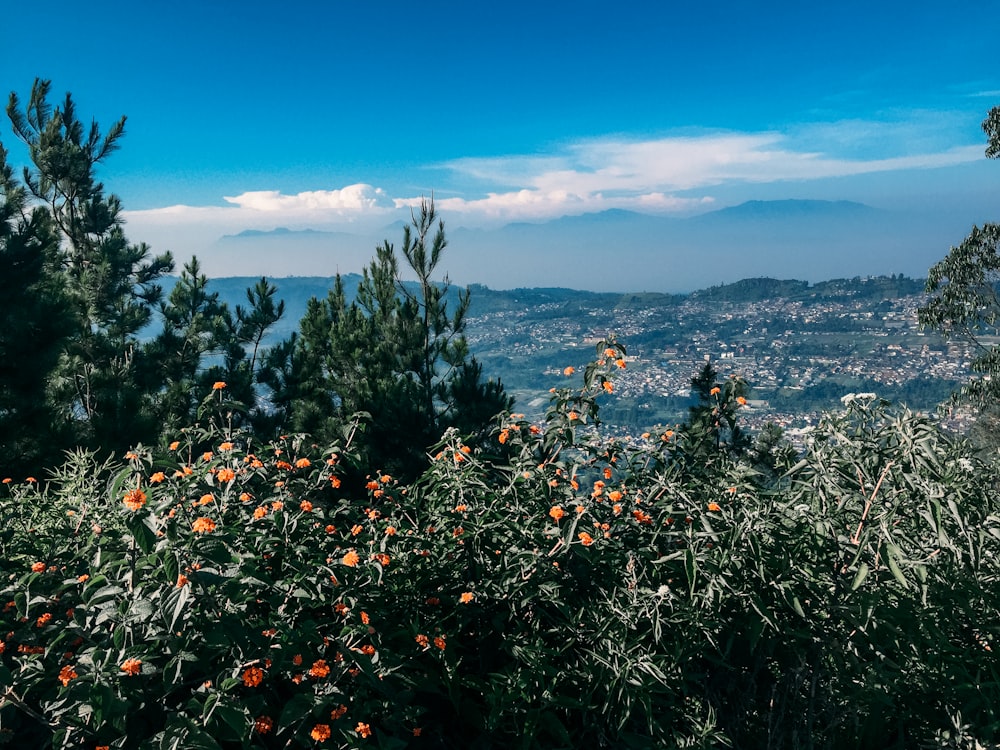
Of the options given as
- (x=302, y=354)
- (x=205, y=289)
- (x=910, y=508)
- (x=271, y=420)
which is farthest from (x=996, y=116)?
(x=205, y=289)

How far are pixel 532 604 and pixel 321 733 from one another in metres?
0.78

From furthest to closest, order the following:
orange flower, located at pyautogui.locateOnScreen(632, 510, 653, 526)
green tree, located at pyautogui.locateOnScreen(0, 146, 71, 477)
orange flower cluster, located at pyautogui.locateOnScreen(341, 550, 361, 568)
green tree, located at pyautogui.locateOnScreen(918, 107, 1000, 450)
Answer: green tree, located at pyautogui.locateOnScreen(918, 107, 1000, 450), green tree, located at pyautogui.locateOnScreen(0, 146, 71, 477), orange flower, located at pyautogui.locateOnScreen(632, 510, 653, 526), orange flower cluster, located at pyautogui.locateOnScreen(341, 550, 361, 568)

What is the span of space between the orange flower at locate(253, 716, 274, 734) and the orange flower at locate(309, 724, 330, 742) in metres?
0.11

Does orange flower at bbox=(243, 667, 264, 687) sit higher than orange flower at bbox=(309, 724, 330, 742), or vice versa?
orange flower at bbox=(243, 667, 264, 687)

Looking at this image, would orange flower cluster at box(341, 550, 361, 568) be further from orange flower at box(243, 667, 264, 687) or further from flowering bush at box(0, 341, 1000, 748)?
orange flower at box(243, 667, 264, 687)

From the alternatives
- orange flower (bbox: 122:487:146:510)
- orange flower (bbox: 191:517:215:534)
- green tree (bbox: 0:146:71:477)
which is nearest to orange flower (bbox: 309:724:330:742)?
orange flower (bbox: 191:517:215:534)

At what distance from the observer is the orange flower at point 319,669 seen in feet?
4.72

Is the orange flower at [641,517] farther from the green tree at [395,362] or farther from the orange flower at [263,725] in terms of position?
the green tree at [395,362]

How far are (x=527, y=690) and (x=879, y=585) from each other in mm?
1223

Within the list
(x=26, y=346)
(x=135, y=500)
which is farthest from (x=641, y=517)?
(x=26, y=346)

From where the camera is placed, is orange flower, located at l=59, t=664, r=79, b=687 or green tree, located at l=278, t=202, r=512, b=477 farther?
green tree, located at l=278, t=202, r=512, b=477

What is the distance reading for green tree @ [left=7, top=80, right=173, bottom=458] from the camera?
33.3 ft

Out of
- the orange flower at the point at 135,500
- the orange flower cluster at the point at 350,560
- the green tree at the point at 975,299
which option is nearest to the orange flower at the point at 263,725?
the orange flower cluster at the point at 350,560

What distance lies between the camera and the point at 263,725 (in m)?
1.43
